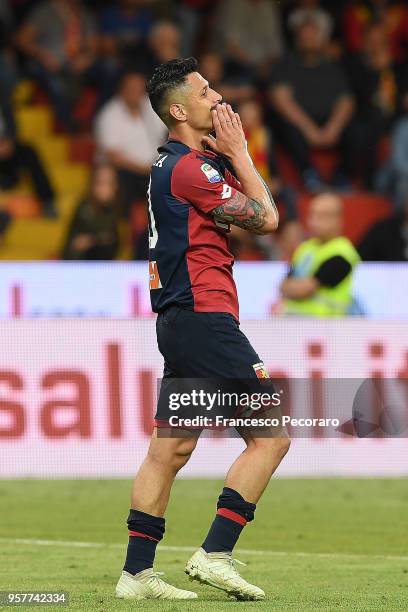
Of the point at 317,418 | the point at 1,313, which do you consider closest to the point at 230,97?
the point at 1,313

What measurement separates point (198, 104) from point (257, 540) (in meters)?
3.36

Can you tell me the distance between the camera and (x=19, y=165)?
1764 centimetres

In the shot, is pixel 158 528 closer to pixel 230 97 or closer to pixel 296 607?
pixel 296 607

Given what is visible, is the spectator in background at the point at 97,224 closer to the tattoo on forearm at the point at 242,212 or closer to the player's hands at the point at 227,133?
the player's hands at the point at 227,133

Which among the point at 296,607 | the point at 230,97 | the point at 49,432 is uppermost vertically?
the point at 230,97

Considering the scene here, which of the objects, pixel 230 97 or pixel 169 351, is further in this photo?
pixel 230 97

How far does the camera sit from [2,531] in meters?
9.49

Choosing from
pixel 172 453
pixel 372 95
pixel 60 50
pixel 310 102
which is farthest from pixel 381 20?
pixel 172 453

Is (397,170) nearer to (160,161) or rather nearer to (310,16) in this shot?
(310,16)

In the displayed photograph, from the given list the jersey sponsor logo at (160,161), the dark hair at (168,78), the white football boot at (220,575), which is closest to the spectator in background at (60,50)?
the dark hair at (168,78)

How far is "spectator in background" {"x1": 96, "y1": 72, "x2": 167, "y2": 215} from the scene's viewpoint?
17.6 meters

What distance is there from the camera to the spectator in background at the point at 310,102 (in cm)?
1844

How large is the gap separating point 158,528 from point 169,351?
2.56 feet

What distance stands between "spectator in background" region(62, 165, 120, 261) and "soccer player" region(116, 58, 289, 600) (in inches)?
373
